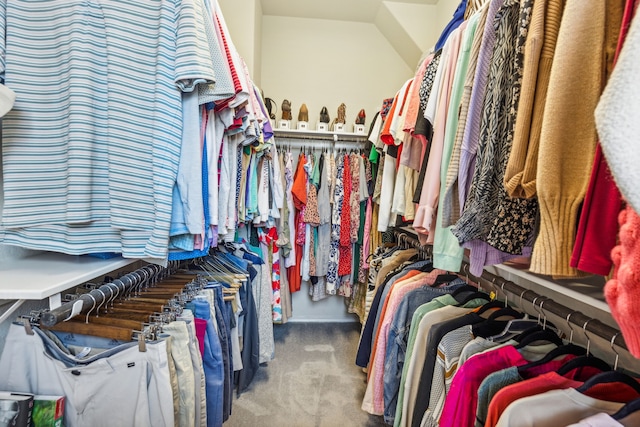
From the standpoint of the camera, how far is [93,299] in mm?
852

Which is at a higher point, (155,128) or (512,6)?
(512,6)

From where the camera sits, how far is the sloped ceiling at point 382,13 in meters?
2.51

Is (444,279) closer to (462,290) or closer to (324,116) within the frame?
(462,290)

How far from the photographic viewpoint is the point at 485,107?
727mm

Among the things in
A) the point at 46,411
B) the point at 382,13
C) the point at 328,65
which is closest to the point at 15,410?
the point at 46,411

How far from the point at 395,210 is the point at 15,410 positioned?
57.6 inches

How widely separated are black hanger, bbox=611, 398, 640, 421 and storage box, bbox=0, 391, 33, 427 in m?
1.17

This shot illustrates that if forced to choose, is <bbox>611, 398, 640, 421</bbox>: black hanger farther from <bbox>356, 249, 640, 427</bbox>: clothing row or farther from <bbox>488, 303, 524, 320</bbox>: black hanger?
<bbox>488, 303, 524, 320</bbox>: black hanger

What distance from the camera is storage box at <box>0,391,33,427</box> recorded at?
25.7 inches

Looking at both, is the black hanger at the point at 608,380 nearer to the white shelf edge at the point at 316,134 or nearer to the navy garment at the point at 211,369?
the navy garment at the point at 211,369

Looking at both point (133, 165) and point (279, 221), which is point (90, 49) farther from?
point (279, 221)

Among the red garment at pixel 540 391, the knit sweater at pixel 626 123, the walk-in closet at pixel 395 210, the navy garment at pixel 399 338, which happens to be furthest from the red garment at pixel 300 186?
the knit sweater at pixel 626 123

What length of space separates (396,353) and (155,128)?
1.24m

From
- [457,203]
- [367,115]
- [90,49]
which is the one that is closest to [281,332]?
[367,115]
